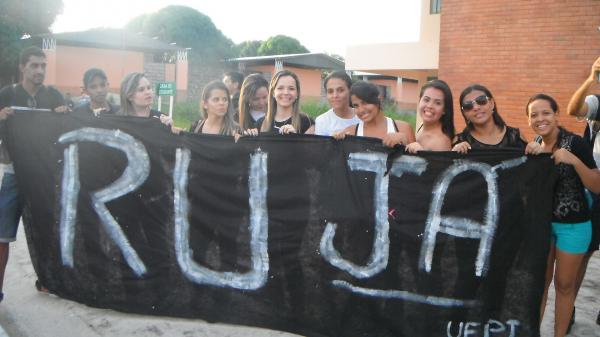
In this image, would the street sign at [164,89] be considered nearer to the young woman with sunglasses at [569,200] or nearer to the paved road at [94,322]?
the paved road at [94,322]

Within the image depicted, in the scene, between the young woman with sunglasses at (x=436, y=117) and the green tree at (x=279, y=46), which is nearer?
the young woman with sunglasses at (x=436, y=117)

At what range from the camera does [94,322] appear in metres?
3.71

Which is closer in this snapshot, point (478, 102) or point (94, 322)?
point (478, 102)

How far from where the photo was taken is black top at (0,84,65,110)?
13.2 ft

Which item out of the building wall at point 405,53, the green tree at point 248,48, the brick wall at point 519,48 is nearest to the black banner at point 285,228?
the brick wall at point 519,48

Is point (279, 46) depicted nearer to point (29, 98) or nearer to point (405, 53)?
point (405, 53)

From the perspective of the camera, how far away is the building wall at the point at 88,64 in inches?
1091

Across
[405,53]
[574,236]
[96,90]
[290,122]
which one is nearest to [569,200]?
[574,236]

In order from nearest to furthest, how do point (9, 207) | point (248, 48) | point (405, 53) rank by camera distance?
point (9, 207)
point (405, 53)
point (248, 48)

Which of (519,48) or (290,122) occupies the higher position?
(519,48)

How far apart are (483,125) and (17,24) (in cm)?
2947

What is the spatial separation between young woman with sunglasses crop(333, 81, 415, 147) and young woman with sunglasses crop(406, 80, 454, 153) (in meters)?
0.12

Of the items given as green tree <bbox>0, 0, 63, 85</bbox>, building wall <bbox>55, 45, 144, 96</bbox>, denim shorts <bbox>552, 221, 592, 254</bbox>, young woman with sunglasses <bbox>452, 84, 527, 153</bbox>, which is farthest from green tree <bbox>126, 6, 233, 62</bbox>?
denim shorts <bbox>552, 221, 592, 254</bbox>

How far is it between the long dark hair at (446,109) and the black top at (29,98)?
9.56 ft
